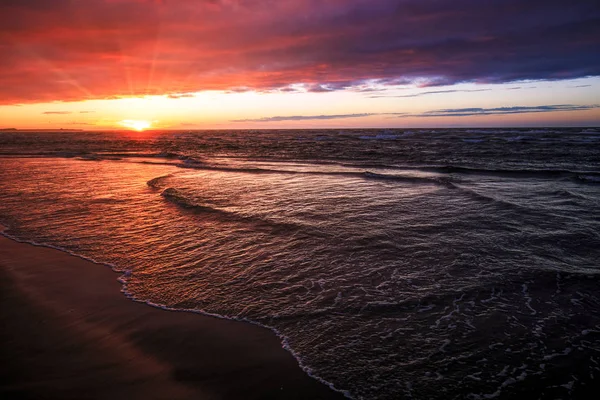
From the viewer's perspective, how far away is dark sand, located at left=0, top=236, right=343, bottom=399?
3994 millimetres

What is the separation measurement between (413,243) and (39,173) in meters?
24.5

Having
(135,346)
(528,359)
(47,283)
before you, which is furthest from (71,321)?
(528,359)

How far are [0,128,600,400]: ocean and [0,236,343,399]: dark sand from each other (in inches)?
14.0

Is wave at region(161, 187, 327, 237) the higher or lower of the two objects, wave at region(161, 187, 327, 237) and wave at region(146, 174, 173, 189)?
the lower

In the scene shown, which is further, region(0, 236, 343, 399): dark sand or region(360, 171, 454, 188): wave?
region(360, 171, 454, 188): wave

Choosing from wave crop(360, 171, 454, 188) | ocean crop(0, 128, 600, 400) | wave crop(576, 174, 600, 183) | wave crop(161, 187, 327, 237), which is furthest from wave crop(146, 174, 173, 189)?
wave crop(576, 174, 600, 183)

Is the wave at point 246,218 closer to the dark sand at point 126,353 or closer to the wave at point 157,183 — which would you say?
the wave at point 157,183

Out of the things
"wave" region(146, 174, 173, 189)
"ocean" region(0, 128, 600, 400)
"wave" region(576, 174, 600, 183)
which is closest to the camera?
"ocean" region(0, 128, 600, 400)

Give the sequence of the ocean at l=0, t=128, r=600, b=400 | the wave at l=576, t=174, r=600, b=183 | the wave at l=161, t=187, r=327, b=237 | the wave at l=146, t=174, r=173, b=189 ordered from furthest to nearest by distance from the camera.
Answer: the wave at l=576, t=174, r=600, b=183 → the wave at l=146, t=174, r=173, b=189 → the wave at l=161, t=187, r=327, b=237 → the ocean at l=0, t=128, r=600, b=400

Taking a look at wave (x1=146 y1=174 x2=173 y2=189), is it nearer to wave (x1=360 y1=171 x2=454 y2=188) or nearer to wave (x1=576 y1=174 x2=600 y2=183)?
wave (x1=360 y1=171 x2=454 y2=188)

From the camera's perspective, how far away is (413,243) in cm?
897

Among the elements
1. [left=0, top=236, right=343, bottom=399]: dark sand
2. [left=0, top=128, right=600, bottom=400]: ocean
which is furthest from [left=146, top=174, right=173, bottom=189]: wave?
[left=0, top=236, right=343, bottom=399]: dark sand

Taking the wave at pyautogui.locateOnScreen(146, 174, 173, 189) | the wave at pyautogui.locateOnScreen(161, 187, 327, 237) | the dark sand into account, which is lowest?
the dark sand

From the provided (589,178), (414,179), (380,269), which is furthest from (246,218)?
(589,178)
